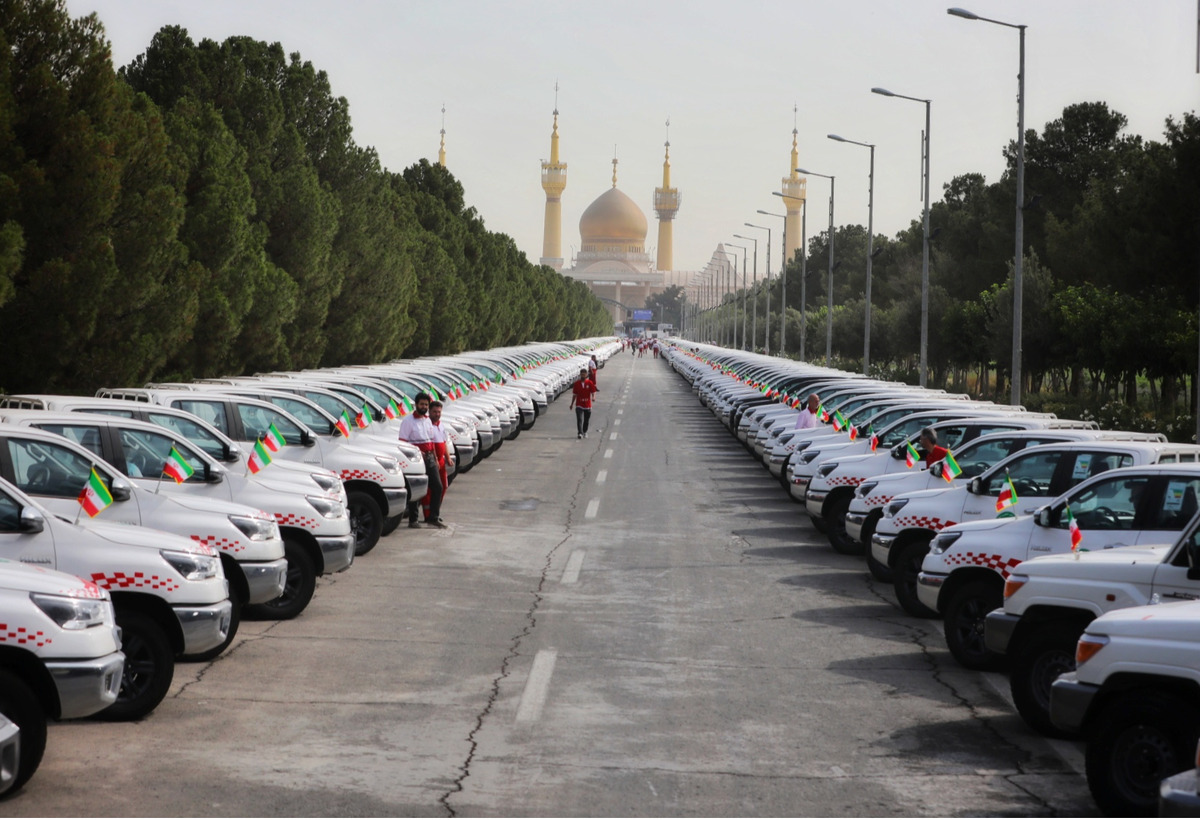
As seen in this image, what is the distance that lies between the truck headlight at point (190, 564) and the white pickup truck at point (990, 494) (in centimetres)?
589

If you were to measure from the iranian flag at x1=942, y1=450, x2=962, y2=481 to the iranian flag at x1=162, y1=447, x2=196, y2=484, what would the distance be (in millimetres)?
6706

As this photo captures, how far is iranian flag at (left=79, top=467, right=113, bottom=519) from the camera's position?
960 centimetres

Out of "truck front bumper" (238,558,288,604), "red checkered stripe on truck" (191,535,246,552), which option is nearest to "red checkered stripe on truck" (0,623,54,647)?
"red checkered stripe on truck" (191,535,246,552)

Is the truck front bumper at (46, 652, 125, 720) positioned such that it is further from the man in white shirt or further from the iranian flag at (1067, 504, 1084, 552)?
the man in white shirt

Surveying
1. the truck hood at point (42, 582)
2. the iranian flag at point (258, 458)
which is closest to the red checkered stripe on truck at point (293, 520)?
the iranian flag at point (258, 458)

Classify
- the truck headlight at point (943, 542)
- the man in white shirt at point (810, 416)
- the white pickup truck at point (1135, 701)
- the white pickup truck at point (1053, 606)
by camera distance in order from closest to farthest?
1. the white pickup truck at point (1135, 701)
2. the white pickup truck at point (1053, 606)
3. the truck headlight at point (943, 542)
4. the man in white shirt at point (810, 416)

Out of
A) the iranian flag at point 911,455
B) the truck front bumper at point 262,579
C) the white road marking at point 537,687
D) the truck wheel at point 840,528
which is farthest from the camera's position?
the truck wheel at point 840,528

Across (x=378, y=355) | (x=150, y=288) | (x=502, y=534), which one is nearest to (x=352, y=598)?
(x=502, y=534)

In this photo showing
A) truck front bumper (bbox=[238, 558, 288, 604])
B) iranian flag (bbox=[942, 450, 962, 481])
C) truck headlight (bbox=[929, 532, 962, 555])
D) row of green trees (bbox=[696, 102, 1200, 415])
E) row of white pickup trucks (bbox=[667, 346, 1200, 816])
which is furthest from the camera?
row of green trees (bbox=[696, 102, 1200, 415])

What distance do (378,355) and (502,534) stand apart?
23276 millimetres

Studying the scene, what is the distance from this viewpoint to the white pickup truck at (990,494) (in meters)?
11.6

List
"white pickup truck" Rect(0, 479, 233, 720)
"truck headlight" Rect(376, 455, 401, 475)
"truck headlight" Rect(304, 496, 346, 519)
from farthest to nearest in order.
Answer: "truck headlight" Rect(376, 455, 401, 475)
"truck headlight" Rect(304, 496, 346, 519)
"white pickup truck" Rect(0, 479, 233, 720)

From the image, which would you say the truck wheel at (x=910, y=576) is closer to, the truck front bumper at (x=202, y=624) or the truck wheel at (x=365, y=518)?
the truck wheel at (x=365, y=518)

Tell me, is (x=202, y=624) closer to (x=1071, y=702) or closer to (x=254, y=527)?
(x=254, y=527)
